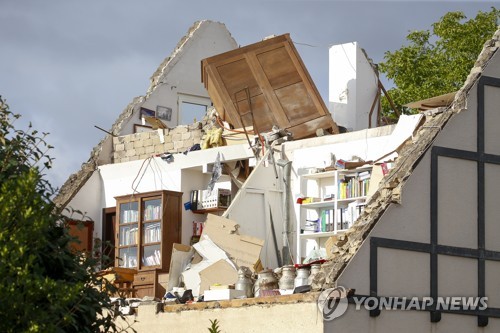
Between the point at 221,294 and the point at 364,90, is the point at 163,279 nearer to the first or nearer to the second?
the point at 221,294

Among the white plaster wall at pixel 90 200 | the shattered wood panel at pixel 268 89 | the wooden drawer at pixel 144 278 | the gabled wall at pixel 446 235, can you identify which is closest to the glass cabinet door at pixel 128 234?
the wooden drawer at pixel 144 278

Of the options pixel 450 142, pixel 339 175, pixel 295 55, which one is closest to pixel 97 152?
pixel 295 55

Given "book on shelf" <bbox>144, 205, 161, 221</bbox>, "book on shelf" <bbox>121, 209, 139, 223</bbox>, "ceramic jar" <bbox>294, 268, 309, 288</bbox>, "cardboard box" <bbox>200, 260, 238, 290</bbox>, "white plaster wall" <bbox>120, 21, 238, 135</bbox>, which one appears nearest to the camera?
"ceramic jar" <bbox>294, 268, 309, 288</bbox>

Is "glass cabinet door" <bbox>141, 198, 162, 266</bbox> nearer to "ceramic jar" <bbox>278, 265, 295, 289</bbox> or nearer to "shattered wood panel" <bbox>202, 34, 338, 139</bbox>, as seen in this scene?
"shattered wood panel" <bbox>202, 34, 338, 139</bbox>

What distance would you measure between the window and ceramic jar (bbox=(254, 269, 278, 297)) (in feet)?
32.6

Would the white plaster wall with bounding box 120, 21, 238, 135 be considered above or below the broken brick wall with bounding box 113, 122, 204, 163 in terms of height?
above

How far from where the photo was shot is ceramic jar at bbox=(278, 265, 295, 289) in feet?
64.0

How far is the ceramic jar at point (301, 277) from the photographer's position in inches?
756

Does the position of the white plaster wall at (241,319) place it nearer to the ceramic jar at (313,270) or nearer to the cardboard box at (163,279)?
the ceramic jar at (313,270)

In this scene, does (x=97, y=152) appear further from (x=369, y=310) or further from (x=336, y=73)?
(x=369, y=310)

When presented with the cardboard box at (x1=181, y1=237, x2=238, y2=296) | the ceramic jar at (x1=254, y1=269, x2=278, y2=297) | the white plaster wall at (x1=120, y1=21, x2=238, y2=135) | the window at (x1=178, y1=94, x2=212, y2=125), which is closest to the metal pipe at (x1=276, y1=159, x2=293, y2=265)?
the cardboard box at (x1=181, y1=237, x2=238, y2=296)

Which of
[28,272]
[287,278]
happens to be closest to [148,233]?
[287,278]

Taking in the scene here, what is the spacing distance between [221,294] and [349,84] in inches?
269

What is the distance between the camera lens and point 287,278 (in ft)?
64.3
